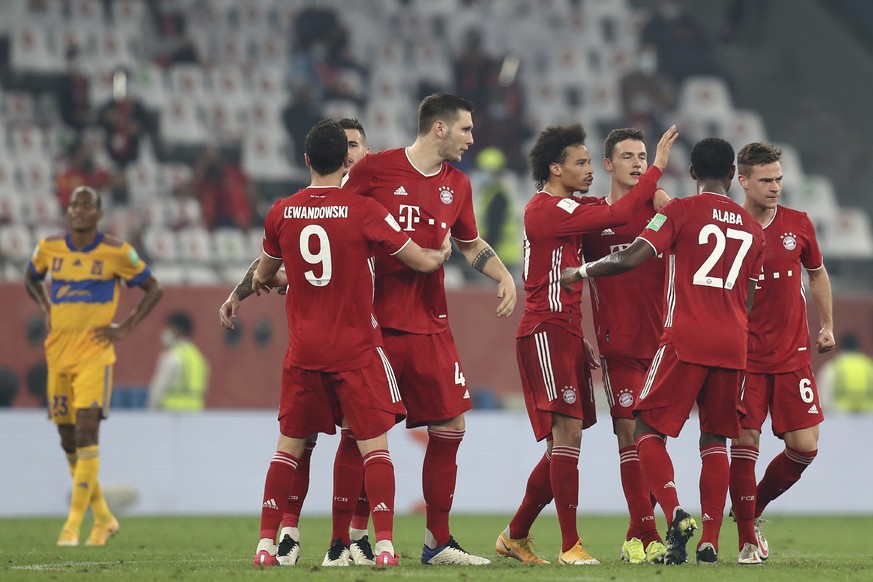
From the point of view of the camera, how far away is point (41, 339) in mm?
15750

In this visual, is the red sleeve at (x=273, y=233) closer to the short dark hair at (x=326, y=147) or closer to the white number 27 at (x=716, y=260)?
the short dark hair at (x=326, y=147)

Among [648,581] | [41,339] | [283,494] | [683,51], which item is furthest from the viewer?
[683,51]

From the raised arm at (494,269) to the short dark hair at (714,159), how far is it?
4.14 ft

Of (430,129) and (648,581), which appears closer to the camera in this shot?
(648,581)

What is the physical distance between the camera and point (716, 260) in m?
7.93

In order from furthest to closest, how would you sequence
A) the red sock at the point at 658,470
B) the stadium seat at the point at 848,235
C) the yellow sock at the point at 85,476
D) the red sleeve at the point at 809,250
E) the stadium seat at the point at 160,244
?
1. the stadium seat at the point at 848,235
2. the stadium seat at the point at 160,244
3. the yellow sock at the point at 85,476
4. the red sleeve at the point at 809,250
5. the red sock at the point at 658,470

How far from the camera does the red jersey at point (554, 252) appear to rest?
8.28 meters

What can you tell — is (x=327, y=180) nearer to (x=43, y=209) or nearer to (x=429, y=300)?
(x=429, y=300)

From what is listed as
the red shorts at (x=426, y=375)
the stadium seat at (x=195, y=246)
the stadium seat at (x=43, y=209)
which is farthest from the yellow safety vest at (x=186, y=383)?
the red shorts at (x=426, y=375)

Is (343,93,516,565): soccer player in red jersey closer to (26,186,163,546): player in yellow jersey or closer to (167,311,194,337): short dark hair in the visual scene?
(26,186,163,546): player in yellow jersey

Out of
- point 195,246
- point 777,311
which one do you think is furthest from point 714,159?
point 195,246

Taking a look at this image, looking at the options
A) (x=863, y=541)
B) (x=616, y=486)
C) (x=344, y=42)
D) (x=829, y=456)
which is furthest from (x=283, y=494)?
(x=344, y=42)

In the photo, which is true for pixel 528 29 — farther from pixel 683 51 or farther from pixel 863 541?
pixel 863 541

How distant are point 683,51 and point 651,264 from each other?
1630 cm
